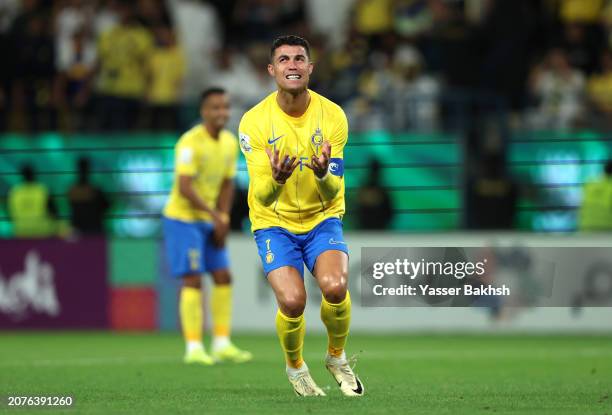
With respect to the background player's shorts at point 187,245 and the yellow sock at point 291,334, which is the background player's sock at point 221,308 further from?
the yellow sock at point 291,334

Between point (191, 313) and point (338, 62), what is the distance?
766 centimetres

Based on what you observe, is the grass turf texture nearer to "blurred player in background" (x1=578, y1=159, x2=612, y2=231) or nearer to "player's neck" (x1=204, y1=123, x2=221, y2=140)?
"blurred player in background" (x1=578, y1=159, x2=612, y2=231)

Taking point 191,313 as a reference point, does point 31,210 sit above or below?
above

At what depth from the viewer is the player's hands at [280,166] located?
855 cm

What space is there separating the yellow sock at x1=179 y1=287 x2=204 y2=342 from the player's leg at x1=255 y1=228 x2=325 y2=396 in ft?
12.3

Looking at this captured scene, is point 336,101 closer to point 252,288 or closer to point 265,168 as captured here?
point 252,288

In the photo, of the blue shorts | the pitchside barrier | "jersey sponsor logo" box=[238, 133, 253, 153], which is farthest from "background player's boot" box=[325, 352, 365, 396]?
the pitchside barrier

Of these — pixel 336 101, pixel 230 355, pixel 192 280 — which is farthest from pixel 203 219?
pixel 336 101

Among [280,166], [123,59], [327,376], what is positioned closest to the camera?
[280,166]

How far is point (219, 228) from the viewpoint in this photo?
42.8 feet

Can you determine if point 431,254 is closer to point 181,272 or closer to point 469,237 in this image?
point 181,272

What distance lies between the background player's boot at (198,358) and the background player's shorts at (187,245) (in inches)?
29.3

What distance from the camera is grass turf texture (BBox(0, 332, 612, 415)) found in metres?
8.83

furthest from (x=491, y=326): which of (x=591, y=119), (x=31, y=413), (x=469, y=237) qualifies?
(x=31, y=413)
